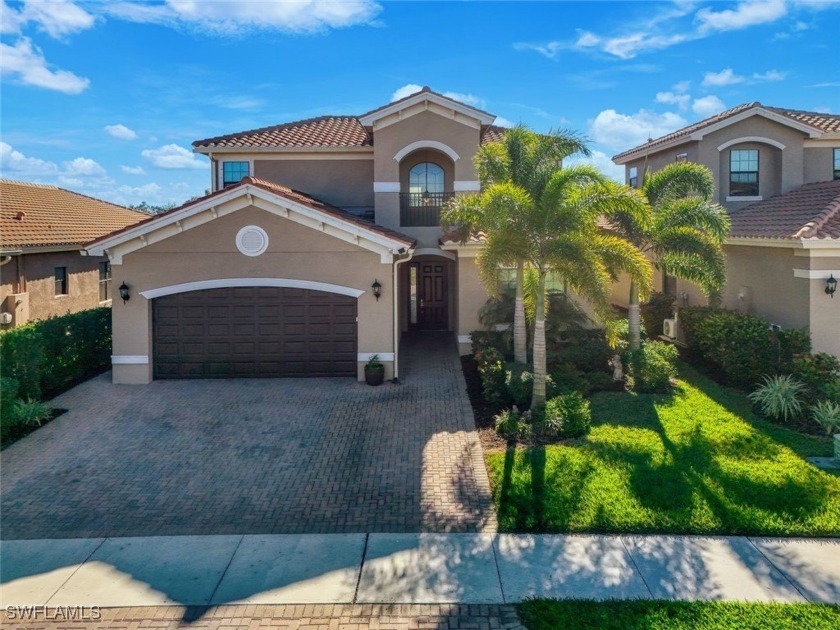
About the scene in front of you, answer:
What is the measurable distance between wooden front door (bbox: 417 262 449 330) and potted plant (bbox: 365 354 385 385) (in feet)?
24.4

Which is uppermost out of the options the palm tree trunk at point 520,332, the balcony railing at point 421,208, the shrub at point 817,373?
the balcony railing at point 421,208

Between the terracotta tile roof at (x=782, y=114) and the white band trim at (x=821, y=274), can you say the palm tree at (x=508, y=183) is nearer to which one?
the white band trim at (x=821, y=274)

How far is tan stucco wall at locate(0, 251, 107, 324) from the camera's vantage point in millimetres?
17328

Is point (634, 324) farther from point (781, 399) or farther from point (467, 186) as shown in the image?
point (467, 186)

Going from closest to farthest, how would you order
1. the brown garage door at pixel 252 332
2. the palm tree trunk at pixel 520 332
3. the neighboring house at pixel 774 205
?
the neighboring house at pixel 774 205 < the palm tree trunk at pixel 520 332 < the brown garage door at pixel 252 332

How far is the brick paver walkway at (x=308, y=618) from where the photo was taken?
242 inches

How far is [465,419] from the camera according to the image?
12.3m

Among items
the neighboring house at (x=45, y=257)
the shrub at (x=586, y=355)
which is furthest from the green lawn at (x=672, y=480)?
the neighboring house at (x=45, y=257)

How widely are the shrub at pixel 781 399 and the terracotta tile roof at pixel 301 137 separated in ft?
46.2

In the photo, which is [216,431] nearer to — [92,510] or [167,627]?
[92,510]

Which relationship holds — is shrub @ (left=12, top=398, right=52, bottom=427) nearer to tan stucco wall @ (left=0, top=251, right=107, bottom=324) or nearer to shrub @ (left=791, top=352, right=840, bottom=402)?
tan stucco wall @ (left=0, top=251, right=107, bottom=324)

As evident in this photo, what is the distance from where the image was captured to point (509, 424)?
444 inches

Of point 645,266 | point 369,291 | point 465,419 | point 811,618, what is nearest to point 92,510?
point 465,419

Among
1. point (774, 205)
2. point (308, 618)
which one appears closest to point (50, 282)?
point (308, 618)
